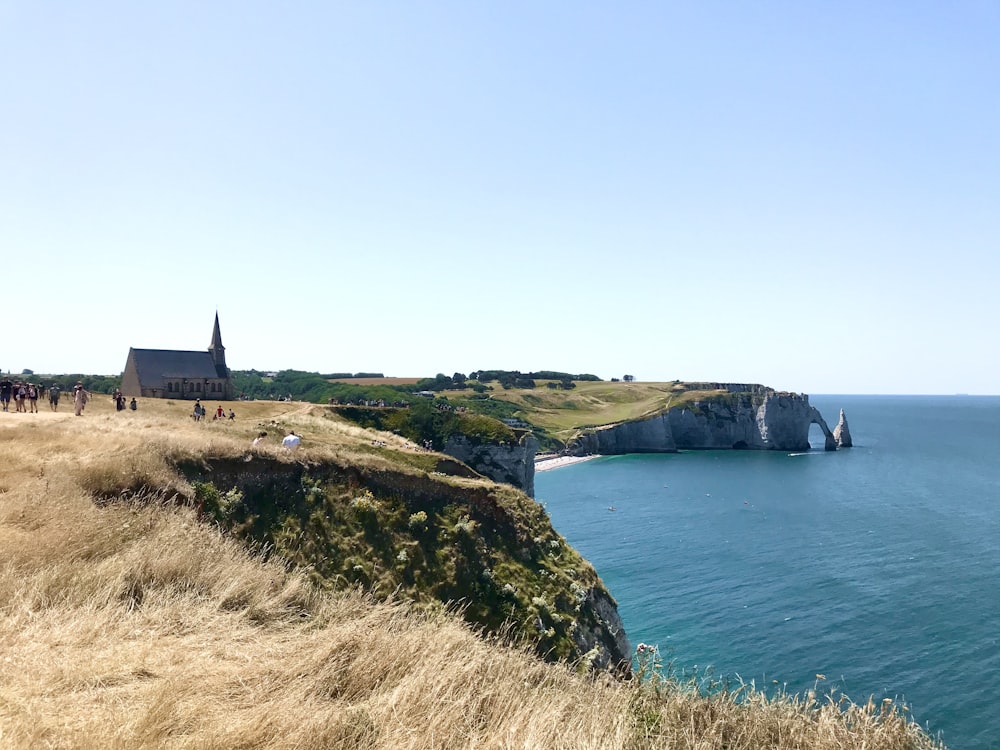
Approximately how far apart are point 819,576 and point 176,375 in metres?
65.9

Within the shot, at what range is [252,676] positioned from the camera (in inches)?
335

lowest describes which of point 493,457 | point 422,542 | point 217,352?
point 493,457

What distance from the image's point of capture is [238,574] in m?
13.4

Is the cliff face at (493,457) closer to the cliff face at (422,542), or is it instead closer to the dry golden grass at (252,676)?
the cliff face at (422,542)

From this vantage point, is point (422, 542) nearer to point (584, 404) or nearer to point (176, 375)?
point (176, 375)

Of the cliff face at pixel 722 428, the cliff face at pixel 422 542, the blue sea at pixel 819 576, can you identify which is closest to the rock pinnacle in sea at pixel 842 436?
the cliff face at pixel 722 428

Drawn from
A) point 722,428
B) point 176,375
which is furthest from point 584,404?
point 176,375

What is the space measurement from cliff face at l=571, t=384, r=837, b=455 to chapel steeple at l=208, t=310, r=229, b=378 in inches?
3647

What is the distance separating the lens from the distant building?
67500 millimetres

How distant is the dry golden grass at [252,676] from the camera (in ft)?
23.6

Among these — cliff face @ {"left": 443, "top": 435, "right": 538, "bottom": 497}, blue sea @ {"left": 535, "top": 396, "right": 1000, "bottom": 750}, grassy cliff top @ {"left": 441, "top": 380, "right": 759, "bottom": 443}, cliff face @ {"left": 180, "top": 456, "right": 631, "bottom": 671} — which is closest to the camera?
cliff face @ {"left": 180, "top": 456, "right": 631, "bottom": 671}

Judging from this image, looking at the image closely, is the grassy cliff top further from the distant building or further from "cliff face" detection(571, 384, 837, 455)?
the distant building

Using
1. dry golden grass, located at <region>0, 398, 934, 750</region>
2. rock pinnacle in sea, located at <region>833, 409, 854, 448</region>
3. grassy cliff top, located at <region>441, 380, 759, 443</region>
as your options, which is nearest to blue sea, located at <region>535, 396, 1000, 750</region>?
dry golden grass, located at <region>0, 398, 934, 750</region>

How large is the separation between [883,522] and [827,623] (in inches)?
1462
